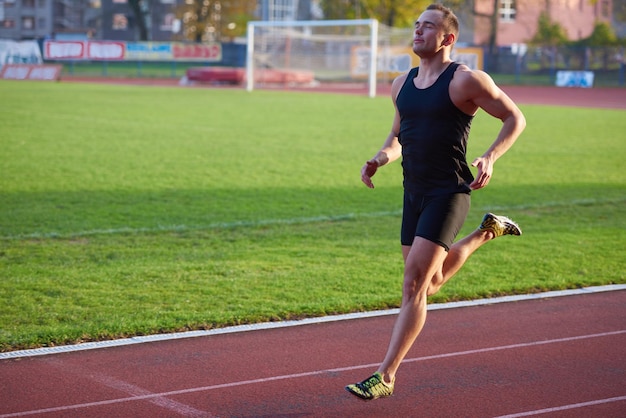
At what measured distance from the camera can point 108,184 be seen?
1406 cm

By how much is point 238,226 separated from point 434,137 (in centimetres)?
604

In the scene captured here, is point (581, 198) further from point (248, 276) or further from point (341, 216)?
point (248, 276)

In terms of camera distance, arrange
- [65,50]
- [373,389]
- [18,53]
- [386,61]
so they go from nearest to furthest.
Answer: [373,389]
[386,61]
[18,53]
[65,50]

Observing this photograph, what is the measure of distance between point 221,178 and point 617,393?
33.2 ft

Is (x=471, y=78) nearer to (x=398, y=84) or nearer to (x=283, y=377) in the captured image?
(x=398, y=84)

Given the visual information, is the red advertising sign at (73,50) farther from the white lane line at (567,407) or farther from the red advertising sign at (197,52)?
the white lane line at (567,407)

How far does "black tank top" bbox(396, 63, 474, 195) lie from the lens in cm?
519

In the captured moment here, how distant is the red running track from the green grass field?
578 mm

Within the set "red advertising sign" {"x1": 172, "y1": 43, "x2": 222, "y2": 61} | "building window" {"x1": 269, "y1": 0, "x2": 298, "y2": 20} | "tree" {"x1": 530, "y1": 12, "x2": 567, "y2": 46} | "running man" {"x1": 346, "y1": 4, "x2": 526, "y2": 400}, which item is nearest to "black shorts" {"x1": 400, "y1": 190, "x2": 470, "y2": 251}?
"running man" {"x1": 346, "y1": 4, "x2": 526, "y2": 400}

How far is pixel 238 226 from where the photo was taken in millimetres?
11016

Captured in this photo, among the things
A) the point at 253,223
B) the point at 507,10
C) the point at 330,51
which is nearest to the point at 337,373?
the point at 253,223

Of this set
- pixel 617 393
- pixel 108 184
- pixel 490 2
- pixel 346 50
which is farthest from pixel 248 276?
pixel 490 2

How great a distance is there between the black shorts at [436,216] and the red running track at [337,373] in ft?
3.12

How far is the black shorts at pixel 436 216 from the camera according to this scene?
5.17 m
